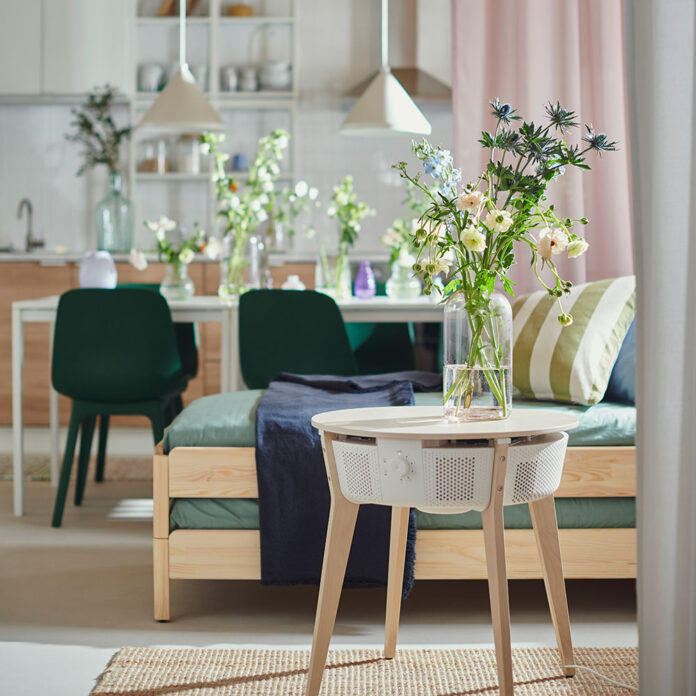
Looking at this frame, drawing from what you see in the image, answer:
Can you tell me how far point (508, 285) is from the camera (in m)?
2.01

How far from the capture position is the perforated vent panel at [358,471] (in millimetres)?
1817

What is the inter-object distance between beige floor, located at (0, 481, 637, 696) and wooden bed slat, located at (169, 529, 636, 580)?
0.14 meters

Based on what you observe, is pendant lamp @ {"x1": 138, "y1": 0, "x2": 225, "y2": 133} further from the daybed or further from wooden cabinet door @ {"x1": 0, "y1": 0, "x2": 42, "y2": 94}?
the daybed

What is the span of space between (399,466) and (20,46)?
15.7 feet

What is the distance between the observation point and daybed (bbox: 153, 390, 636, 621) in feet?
8.26

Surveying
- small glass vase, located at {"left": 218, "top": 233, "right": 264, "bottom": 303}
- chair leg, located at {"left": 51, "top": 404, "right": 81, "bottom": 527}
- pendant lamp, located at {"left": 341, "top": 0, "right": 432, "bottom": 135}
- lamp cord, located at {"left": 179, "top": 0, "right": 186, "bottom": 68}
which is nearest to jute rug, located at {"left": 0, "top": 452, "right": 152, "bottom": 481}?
chair leg, located at {"left": 51, "top": 404, "right": 81, "bottom": 527}

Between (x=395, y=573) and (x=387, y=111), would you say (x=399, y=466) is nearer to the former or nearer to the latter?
(x=395, y=573)

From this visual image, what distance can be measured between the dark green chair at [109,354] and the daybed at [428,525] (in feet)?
3.60

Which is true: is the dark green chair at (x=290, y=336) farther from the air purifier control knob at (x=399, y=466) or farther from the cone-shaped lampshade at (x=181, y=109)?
the air purifier control knob at (x=399, y=466)

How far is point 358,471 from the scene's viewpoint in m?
1.84

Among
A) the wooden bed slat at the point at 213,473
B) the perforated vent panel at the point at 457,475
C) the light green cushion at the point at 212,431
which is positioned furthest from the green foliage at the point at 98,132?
the perforated vent panel at the point at 457,475

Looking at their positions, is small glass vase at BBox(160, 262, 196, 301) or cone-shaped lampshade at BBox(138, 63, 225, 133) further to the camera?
cone-shaped lampshade at BBox(138, 63, 225, 133)

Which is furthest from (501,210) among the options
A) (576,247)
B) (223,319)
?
(223,319)

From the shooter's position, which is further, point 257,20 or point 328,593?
point 257,20
